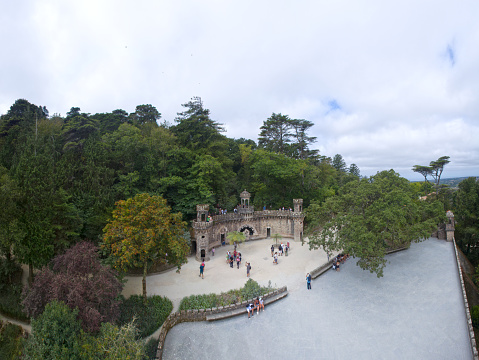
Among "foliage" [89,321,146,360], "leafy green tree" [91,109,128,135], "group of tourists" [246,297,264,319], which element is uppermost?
"leafy green tree" [91,109,128,135]

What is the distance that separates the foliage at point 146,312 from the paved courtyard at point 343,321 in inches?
57.7

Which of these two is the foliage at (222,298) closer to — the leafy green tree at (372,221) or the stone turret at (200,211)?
the leafy green tree at (372,221)

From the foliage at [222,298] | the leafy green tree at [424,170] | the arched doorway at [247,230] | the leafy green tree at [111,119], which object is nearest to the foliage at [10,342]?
the foliage at [222,298]

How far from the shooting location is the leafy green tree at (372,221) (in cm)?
2000

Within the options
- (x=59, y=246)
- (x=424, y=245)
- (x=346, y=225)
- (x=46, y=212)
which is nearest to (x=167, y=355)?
(x=59, y=246)

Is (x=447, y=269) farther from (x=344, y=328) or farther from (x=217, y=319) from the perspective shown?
(x=217, y=319)

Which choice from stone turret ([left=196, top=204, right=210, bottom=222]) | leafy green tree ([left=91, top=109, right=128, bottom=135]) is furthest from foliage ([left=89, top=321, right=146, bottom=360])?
leafy green tree ([left=91, top=109, right=128, bottom=135])

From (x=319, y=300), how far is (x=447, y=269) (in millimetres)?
13835

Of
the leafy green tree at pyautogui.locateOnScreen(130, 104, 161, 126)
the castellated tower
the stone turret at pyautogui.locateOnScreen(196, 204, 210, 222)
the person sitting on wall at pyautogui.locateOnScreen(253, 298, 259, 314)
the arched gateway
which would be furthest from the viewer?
the leafy green tree at pyautogui.locateOnScreen(130, 104, 161, 126)

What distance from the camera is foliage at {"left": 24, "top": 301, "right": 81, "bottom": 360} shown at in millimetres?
11320

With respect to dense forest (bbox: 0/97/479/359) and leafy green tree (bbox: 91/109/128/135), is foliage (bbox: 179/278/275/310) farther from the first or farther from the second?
leafy green tree (bbox: 91/109/128/135)

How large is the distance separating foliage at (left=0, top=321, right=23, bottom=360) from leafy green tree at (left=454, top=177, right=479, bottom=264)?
4399 centimetres

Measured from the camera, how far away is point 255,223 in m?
34.8

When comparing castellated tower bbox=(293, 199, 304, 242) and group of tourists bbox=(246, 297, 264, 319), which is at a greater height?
castellated tower bbox=(293, 199, 304, 242)
